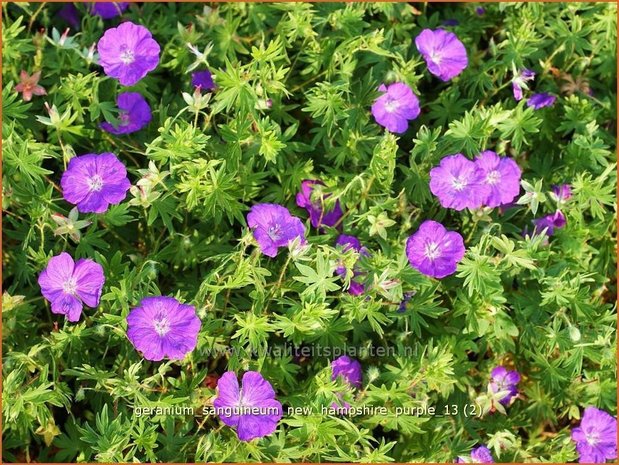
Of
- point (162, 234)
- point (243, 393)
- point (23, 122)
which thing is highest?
point (23, 122)

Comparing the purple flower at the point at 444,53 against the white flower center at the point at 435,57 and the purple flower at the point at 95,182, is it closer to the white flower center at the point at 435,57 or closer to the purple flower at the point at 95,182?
the white flower center at the point at 435,57

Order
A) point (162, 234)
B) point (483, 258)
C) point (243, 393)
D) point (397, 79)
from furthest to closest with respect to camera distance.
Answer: point (397, 79) → point (162, 234) → point (483, 258) → point (243, 393)

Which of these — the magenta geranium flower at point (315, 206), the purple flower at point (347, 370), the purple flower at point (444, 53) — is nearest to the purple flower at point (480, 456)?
the purple flower at point (347, 370)

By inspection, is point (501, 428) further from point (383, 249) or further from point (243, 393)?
point (243, 393)

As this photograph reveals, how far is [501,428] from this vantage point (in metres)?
3.86

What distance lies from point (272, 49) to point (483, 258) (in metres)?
1.43

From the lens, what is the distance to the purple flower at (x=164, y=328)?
3277 mm

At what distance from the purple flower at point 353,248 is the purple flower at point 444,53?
1.13 m

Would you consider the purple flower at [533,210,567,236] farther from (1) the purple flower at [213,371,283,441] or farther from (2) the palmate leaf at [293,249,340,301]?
(1) the purple flower at [213,371,283,441]

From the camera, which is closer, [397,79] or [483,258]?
[483,258]

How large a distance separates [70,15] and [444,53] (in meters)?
2.21

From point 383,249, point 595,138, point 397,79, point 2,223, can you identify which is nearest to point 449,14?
point 397,79

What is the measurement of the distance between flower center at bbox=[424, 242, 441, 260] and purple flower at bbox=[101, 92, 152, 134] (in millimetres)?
1593

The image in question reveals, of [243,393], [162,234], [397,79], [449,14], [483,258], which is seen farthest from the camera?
[449,14]
